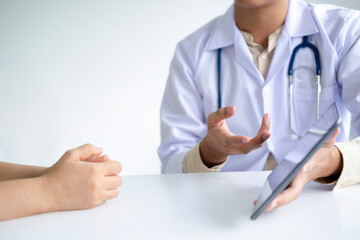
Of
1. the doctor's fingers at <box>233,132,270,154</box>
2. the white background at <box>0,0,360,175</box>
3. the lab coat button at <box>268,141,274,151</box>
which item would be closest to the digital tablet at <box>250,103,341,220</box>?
the doctor's fingers at <box>233,132,270,154</box>

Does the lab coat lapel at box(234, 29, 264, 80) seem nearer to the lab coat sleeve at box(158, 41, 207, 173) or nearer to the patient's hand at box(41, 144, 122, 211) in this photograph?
the lab coat sleeve at box(158, 41, 207, 173)

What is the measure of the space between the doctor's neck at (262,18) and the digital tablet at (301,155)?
0.63 metres

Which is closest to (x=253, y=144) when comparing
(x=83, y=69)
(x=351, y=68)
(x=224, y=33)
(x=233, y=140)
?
(x=233, y=140)

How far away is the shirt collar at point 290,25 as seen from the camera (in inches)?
41.6

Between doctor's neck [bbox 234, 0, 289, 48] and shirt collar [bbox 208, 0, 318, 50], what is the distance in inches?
1.0

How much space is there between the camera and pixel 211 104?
1.13 meters

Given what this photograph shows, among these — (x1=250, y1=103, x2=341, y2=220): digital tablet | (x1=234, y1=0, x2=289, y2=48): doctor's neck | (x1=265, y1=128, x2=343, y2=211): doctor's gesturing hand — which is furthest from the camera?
(x1=234, y1=0, x2=289, y2=48): doctor's neck

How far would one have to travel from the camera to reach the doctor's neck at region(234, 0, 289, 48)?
1.07 m

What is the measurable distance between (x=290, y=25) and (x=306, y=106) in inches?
9.3

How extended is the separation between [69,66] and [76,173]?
2.16m

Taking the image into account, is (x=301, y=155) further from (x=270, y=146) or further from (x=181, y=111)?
(x=181, y=111)

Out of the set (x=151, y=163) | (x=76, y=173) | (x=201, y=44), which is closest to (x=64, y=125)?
(x=151, y=163)

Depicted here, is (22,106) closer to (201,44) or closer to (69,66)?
(69,66)

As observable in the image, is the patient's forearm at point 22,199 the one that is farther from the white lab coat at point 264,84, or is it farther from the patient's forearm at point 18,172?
the white lab coat at point 264,84
